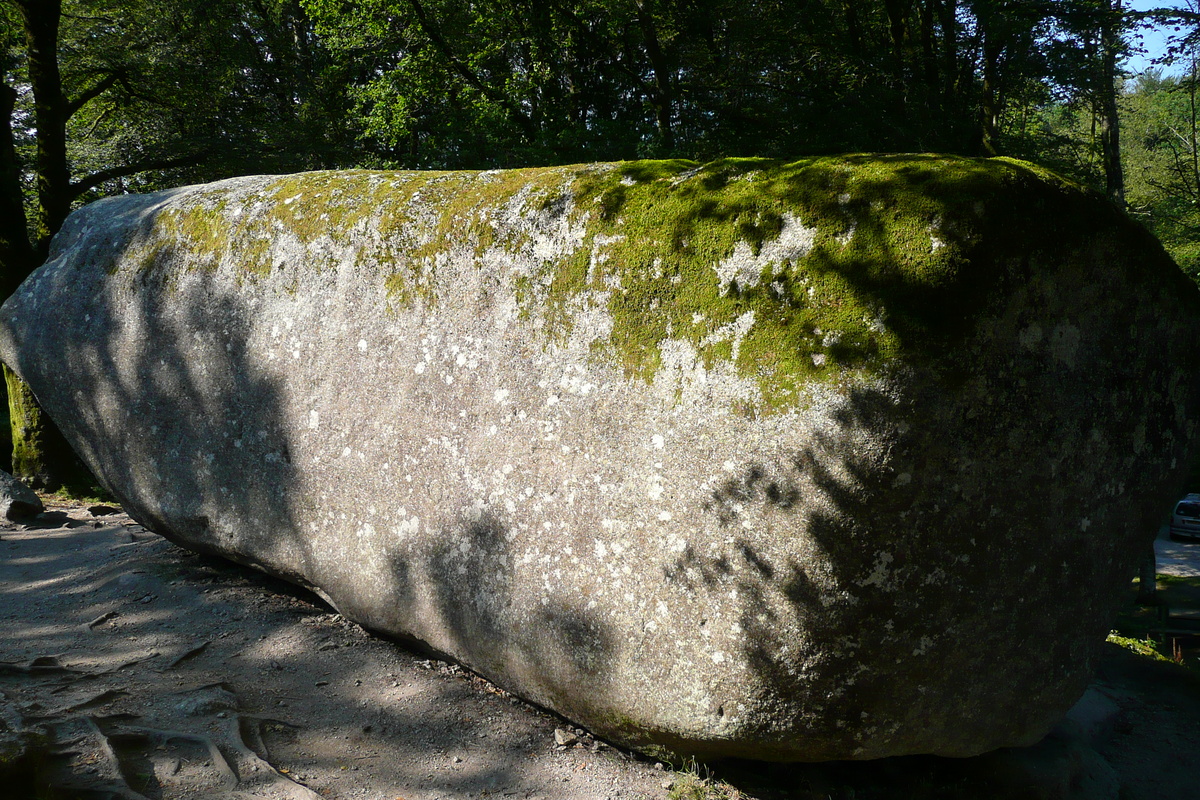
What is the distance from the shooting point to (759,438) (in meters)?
3.08

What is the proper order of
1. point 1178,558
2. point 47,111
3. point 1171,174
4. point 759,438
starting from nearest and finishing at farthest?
point 759,438 → point 47,111 → point 1178,558 → point 1171,174

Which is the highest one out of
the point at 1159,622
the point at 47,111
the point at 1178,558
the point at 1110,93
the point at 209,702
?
the point at 47,111

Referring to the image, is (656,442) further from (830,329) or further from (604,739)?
(604,739)

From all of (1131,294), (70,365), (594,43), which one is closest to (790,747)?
(1131,294)

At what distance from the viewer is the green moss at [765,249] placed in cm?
296

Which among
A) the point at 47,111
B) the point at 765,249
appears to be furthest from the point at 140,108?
the point at 765,249

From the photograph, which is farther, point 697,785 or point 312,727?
Answer: point 312,727

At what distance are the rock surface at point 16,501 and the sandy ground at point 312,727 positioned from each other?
2.04 metres

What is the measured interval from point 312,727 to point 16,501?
5.13m

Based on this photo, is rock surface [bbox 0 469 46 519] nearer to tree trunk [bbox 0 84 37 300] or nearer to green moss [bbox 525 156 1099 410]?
tree trunk [bbox 0 84 37 300]

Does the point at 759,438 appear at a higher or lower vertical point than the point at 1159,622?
higher

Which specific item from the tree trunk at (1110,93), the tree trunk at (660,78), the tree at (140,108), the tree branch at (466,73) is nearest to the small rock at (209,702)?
the tree at (140,108)

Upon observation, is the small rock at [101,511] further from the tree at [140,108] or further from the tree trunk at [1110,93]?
the tree trunk at [1110,93]

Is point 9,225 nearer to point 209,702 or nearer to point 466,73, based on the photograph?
point 466,73
